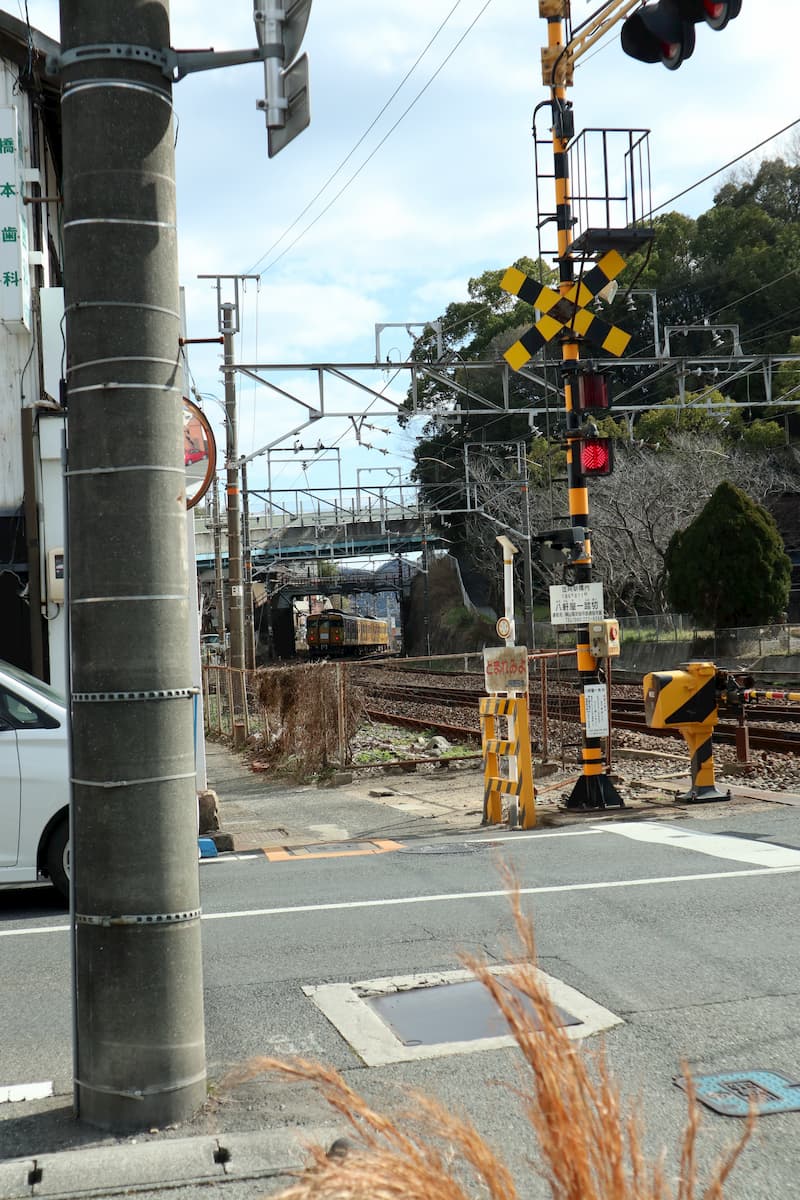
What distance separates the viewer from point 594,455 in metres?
12.0

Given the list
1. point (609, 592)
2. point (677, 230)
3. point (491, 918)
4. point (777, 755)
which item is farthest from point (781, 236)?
point (491, 918)

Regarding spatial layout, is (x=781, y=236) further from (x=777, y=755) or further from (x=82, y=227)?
(x=82, y=227)

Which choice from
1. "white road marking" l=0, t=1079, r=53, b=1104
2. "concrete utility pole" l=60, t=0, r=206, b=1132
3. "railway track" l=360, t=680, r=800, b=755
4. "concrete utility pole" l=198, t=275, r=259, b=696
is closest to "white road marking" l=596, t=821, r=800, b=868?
"railway track" l=360, t=680, r=800, b=755

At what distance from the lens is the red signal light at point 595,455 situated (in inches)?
471

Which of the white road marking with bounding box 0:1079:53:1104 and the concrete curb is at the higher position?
the concrete curb

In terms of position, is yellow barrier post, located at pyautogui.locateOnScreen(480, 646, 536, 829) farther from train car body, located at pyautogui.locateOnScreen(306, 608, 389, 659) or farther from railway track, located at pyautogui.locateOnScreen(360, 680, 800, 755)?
train car body, located at pyautogui.locateOnScreen(306, 608, 389, 659)

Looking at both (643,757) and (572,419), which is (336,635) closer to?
(643,757)

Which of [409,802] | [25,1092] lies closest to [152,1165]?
[25,1092]

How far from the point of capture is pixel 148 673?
3.82 meters

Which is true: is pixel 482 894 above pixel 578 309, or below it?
below

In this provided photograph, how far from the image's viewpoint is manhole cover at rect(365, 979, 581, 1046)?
191 inches

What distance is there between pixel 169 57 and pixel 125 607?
71.4 inches

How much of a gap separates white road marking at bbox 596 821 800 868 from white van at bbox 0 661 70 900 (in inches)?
179

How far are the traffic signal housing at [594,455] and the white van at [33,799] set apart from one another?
6.18m
